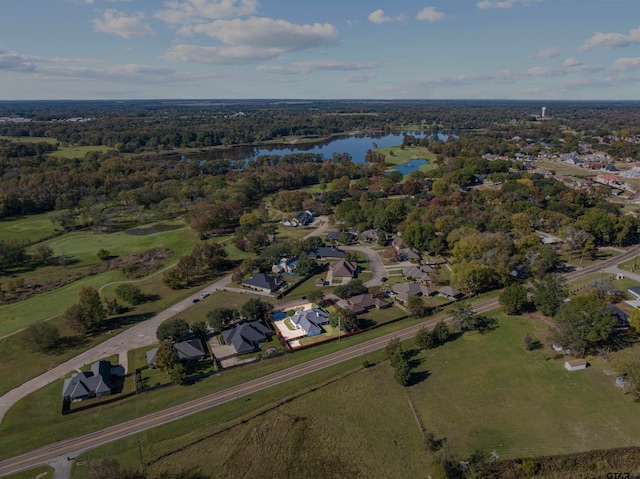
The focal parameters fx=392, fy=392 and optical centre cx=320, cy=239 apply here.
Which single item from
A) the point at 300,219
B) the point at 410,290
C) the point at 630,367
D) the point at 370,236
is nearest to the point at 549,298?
the point at 630,367

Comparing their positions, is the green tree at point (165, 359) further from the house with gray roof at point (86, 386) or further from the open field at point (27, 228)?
the open field at point (27, 228)

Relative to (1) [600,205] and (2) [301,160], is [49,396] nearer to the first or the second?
Answer: (1) [600,205]

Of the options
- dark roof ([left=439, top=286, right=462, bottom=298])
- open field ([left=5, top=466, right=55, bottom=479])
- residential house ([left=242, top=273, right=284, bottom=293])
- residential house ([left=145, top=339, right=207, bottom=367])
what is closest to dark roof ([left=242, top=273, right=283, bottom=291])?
residential house ([left=242, top=273, right=284, bottom=293])

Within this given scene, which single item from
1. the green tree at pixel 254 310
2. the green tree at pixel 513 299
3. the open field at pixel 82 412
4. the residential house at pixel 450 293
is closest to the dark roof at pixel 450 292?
the residential house at pixel 450 293

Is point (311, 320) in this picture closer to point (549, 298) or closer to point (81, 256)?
point (549, 298)

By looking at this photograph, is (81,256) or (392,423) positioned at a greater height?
(81,256)

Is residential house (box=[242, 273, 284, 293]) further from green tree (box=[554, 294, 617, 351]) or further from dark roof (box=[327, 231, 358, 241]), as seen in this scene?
green tree (box=[554, 294, 617, 351])
